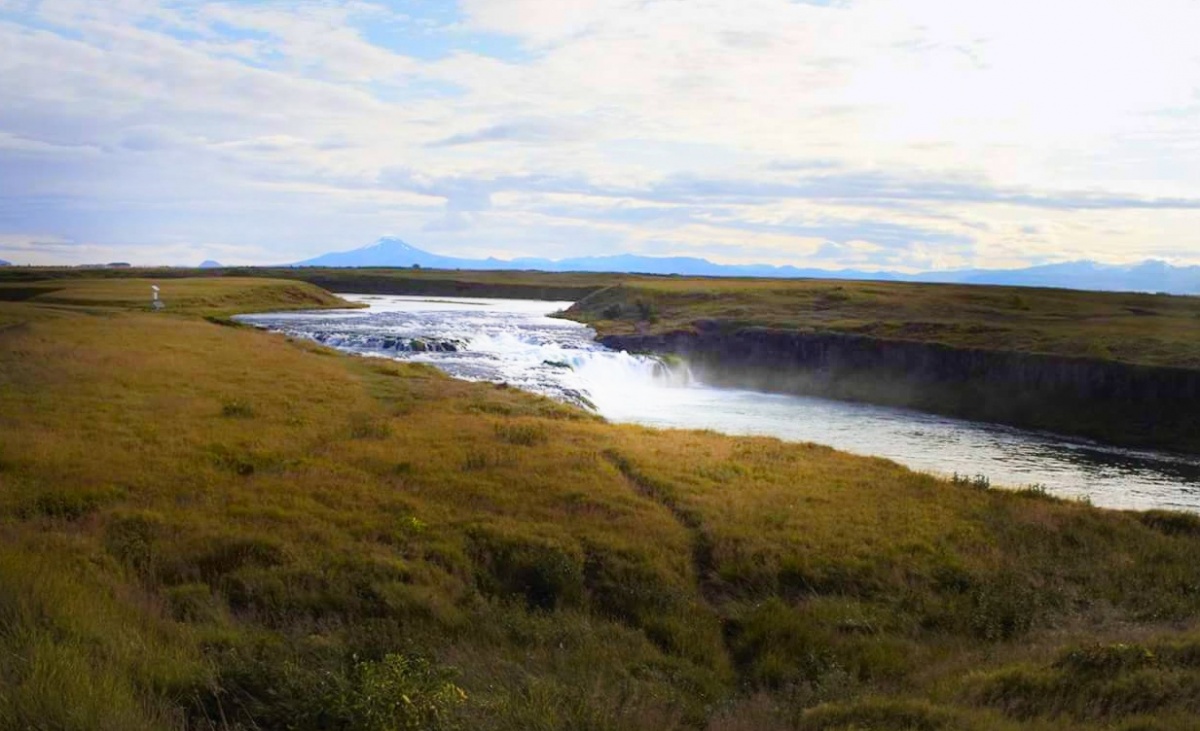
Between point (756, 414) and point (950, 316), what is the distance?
121 ft

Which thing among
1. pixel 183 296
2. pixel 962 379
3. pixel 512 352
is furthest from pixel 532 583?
pixel 183 296

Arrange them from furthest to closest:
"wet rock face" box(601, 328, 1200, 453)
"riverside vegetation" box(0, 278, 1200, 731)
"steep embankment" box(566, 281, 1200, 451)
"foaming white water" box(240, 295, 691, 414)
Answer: "steep embankment" box(566, 281, 1200, 451)
"foaming white water" box(240, 295, 691, 414)
"wet rock face" box(601, 328, 1200, 453)
"riverside vegetation" box(0, 278, 1200, 731)

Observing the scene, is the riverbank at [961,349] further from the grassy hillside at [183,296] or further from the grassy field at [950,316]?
the grassy hillside at [183,296]

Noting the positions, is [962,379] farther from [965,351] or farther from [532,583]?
[532,583]

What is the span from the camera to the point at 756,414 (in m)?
53.9

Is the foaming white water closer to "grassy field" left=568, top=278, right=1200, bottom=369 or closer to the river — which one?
the river

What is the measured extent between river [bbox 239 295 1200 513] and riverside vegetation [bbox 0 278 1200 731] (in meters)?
13.1

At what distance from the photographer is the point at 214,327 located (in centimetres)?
6006

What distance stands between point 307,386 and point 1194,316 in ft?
255

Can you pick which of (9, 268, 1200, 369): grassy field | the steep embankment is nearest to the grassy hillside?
(9, 268, 1200, 369): grassy field

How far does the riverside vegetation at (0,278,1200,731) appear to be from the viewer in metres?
10.0

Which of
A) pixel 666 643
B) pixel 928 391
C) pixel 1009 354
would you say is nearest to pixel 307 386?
pixel 666 643

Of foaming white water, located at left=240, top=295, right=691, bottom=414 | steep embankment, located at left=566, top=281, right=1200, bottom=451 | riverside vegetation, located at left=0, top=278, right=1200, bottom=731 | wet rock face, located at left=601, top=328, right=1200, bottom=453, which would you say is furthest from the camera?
steep embankment, located at left=566, top=281, right=1200, bottom=451

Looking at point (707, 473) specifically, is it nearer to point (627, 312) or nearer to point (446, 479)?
point (446, 479)
